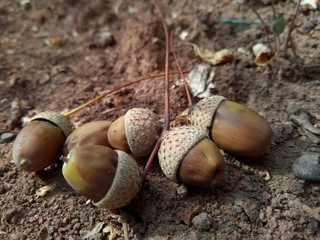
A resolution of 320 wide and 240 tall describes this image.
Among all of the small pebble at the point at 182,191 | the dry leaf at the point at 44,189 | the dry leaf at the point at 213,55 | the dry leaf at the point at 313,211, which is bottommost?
the dry leaf at the point at 313,211

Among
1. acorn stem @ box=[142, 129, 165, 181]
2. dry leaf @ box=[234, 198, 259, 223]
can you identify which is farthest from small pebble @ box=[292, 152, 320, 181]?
acorn stem @ box=[142, 129, 165, 181]

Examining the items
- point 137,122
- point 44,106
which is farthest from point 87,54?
point 137,122

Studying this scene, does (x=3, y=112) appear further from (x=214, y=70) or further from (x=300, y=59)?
(x=300, y=59)

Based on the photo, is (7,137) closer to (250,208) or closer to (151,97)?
(151,97)

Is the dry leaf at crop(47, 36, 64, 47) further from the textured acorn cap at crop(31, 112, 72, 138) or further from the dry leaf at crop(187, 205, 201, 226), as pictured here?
the dry leaf at crop(187, 205, 201, 226)

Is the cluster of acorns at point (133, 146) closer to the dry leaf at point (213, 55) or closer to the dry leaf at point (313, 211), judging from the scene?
the dry leaf at point (313, 211)

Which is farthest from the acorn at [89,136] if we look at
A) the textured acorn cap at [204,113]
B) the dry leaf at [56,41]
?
the dry leaf at [56,41]
